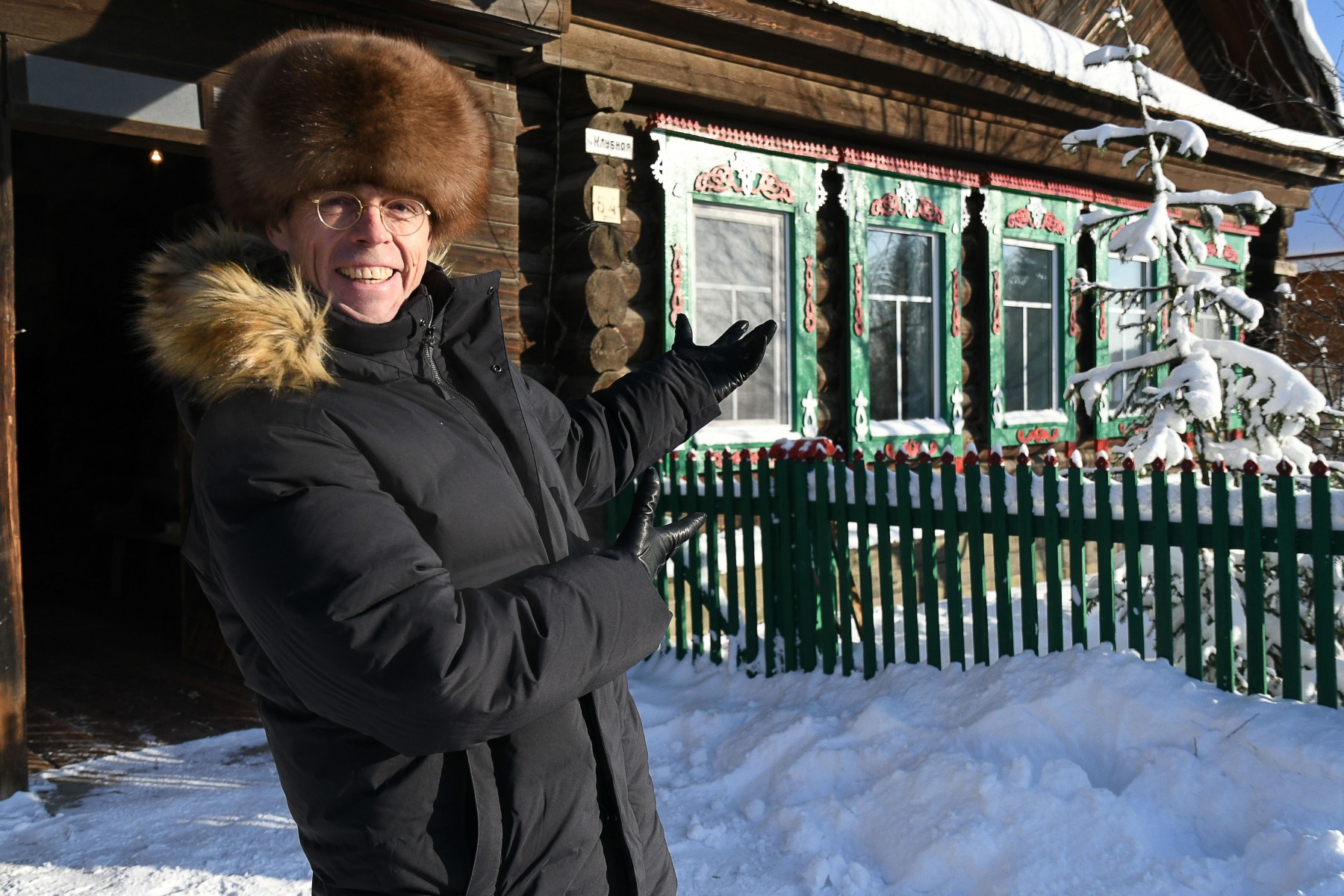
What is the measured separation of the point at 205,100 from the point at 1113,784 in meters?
4.52

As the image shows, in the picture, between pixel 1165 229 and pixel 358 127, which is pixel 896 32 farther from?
pixel 358 127

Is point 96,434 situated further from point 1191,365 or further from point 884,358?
point 1191,365

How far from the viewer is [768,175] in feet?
23.2

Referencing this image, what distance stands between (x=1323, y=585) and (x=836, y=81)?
→ 180 inches

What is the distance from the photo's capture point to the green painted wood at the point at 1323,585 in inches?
150

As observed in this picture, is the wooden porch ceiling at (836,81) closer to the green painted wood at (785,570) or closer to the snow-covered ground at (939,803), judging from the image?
the green painted wood at (785,570)

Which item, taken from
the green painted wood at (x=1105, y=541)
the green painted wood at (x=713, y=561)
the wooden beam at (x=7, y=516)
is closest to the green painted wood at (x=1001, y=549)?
the green painted wood at (x=1105, y=541)

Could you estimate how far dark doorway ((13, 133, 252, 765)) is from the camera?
665 centimetres

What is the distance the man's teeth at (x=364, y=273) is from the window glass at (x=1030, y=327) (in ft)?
26.4

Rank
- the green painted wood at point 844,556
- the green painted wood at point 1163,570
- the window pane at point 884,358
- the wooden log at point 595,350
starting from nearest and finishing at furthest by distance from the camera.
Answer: the green painted wood at point 1163,570 → the green painted wood at point 844,556 → the wooden log at point 595,350 → the window pane at point 884,358

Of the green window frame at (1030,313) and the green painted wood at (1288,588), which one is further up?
the green window frame at (1030,313)

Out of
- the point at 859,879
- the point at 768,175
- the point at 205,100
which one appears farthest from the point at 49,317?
the point at 859,879

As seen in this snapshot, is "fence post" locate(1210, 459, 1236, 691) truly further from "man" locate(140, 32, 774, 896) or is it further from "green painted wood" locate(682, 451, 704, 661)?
"man" locate(140, 32, 774, 896)

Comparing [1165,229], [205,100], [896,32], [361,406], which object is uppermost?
[896,32]
